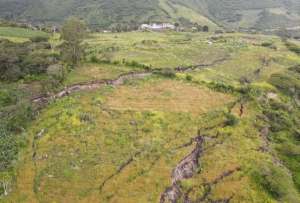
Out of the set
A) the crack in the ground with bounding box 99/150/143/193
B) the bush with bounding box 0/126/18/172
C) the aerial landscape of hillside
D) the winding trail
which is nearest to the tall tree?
the aerial landscape of hillside

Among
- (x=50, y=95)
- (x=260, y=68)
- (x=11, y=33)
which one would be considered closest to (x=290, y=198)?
(x=50, y=95)

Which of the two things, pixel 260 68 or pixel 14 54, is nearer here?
pixel 14 54

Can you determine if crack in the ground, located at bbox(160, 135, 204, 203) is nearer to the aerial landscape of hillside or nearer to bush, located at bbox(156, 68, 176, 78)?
the aerial landscape of hillside

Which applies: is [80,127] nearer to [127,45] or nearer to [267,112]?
[267,112]

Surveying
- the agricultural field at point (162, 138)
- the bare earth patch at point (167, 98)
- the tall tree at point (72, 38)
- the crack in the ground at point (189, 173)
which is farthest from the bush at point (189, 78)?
the crack in the ground at point (189, 173)

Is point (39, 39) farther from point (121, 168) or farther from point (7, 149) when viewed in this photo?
point (121, 168)

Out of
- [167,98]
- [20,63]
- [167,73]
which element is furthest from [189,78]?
[20,63]

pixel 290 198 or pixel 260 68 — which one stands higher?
pixel 260 68
